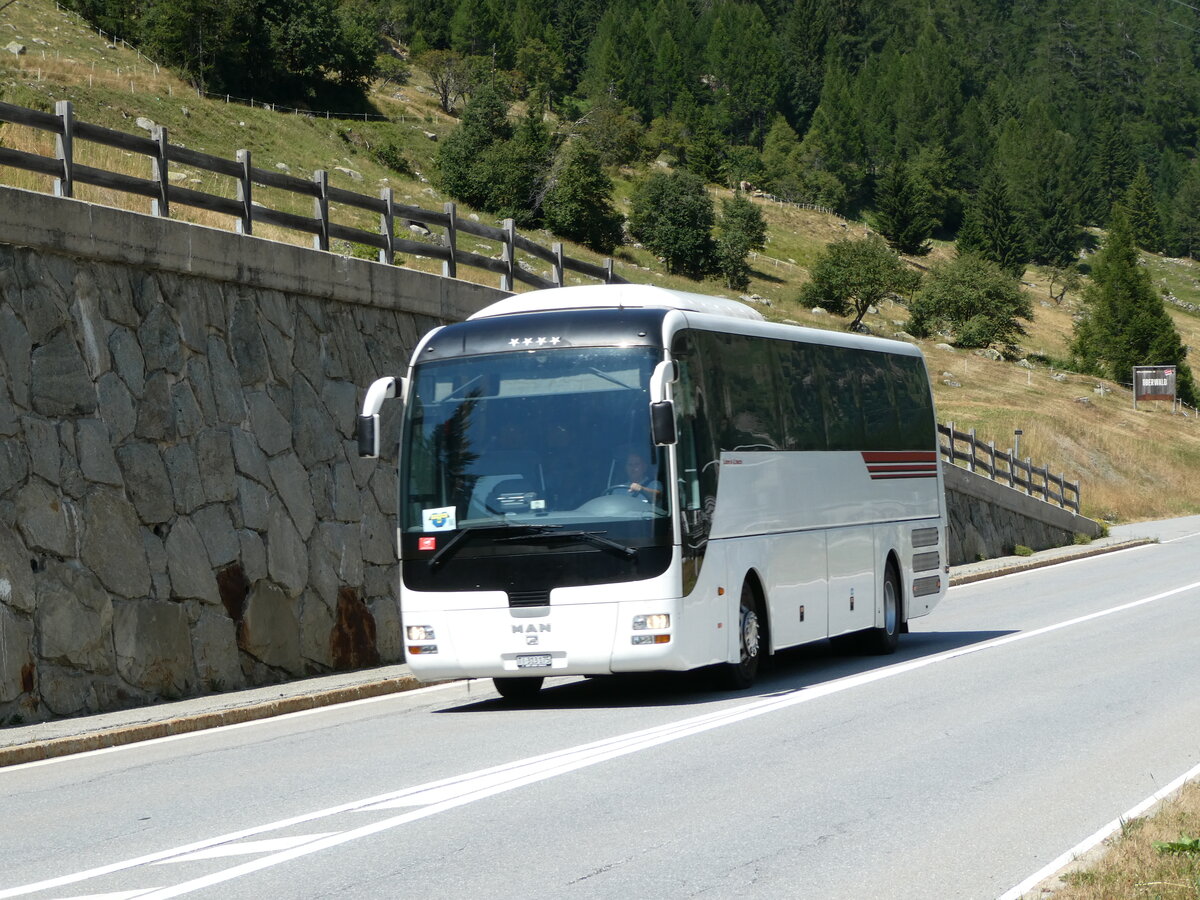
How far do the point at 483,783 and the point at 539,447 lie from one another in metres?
3.88

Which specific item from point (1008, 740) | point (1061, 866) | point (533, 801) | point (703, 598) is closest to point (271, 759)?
point (533, 801)

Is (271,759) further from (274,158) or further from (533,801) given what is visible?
(274,158)

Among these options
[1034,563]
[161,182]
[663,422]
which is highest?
[161,182]

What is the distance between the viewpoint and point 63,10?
101 metres

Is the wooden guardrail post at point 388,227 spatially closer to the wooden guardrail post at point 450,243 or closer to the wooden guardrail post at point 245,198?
the wooden guardrail post at point 450,243

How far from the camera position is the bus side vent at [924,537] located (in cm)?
1761

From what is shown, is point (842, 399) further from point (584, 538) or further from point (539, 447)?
point (584, 538)

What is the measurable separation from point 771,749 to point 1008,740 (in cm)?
158

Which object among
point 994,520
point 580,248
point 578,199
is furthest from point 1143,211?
point 994,520

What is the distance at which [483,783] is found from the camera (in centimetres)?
859

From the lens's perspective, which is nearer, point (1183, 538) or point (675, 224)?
point (1183, 538)

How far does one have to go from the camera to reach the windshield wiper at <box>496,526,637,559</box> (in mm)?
11625

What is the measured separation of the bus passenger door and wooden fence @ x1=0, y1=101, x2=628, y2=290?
598cm

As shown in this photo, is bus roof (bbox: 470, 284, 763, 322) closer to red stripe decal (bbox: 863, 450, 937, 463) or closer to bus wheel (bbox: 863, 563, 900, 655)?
red stripe decal (bbox: 863, 450, 937, 463)
